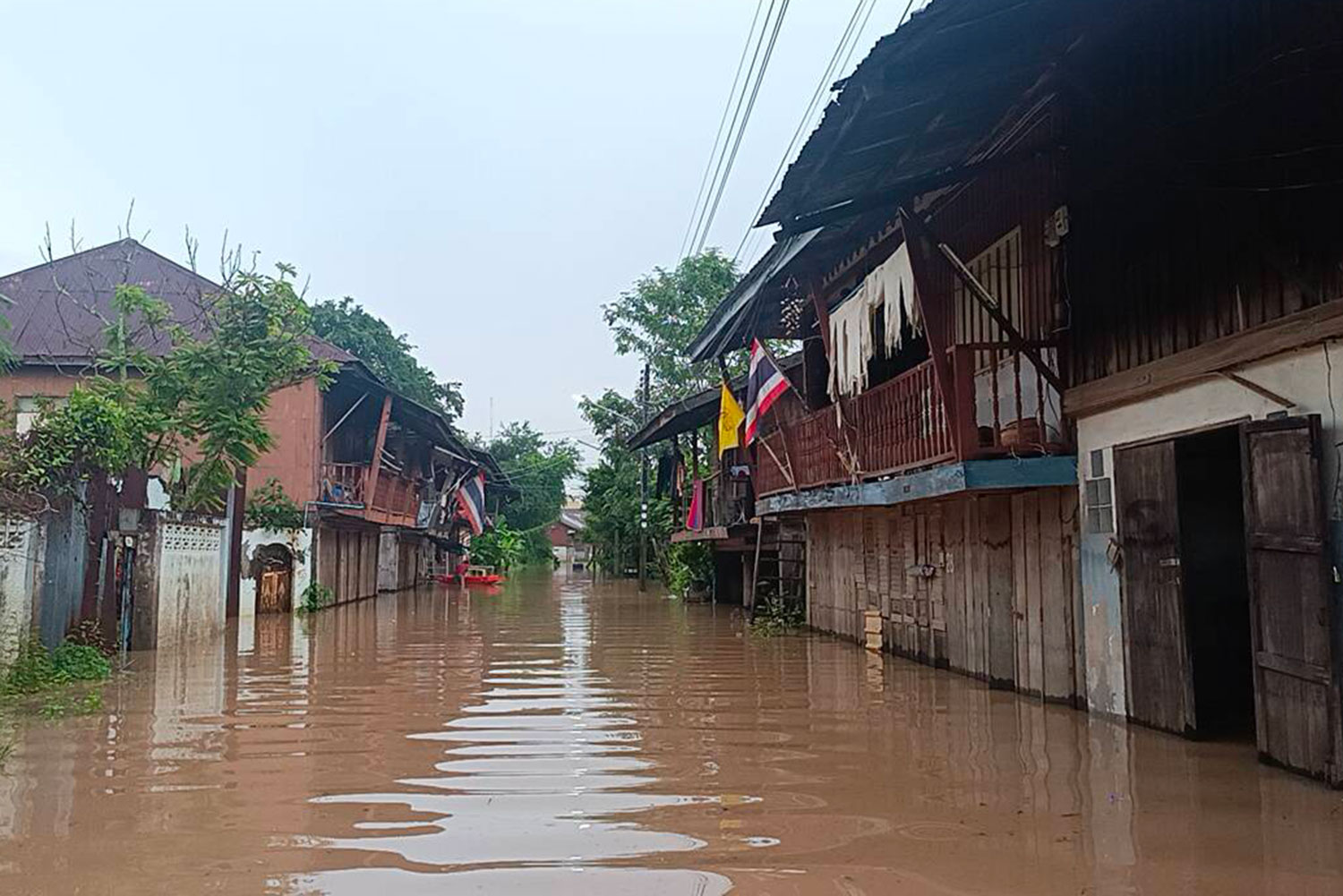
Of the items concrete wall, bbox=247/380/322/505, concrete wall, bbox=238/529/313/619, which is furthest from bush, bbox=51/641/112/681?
concrete wall, bbox=247/380/322/505

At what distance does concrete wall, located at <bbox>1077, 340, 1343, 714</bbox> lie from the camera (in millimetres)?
6000

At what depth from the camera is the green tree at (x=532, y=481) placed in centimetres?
6788

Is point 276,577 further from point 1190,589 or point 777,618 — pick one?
point 1190,589

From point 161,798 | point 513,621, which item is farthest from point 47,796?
point 513,621

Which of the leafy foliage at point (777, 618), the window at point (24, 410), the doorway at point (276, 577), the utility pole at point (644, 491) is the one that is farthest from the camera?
the utility pole at point (644, 491)

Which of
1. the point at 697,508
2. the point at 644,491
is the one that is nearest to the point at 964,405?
the point at 697,508

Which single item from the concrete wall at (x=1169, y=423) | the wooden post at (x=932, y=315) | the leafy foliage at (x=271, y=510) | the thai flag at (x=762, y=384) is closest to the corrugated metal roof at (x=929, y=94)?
the wooden post at (x=932, y=315)

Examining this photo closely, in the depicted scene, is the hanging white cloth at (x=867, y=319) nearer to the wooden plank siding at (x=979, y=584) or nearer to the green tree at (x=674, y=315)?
the wooden plank siding at (x=979, y=584)

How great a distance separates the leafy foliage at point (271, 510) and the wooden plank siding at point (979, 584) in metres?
13.0

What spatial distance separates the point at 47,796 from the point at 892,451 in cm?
799

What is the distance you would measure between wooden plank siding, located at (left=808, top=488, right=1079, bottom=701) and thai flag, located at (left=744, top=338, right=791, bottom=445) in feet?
6.87

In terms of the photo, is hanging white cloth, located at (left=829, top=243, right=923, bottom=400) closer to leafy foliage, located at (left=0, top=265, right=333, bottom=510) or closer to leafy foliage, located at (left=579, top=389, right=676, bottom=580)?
leafy foliage, located at (left=0, top=265, right=333, bottom=510)

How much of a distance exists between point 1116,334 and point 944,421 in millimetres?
1733

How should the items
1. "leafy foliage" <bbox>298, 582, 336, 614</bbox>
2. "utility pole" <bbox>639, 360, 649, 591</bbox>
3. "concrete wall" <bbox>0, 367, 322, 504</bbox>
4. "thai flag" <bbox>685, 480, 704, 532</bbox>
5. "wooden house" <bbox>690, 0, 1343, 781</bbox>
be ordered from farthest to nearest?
"utility pole" <bbox>639, 360, 649, 591</bbox> < "concrete wall" <bbox>0, 367, 322, 504</bbox> < "thai flag" <bbox>685, 480, 704, 532</bbox> < "leafy foliage" <bbox>298, 582, 336, 614</bbox> < "wooden house" <bbox>690, 0, 1343, 781</bbox>
